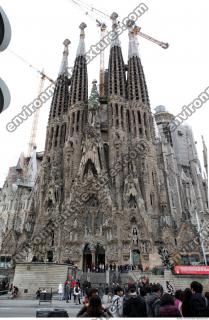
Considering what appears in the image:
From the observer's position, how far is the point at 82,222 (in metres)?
39.5

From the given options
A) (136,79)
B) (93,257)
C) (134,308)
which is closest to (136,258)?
(93,257)

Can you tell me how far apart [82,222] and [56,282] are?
15328 millimetres

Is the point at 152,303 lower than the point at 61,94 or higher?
lower

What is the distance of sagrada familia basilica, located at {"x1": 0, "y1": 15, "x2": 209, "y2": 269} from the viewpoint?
A: 37156mm

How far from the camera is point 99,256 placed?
3856 centimetres

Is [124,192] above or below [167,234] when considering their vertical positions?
above

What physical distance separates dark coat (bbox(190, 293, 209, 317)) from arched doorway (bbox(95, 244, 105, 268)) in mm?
33249

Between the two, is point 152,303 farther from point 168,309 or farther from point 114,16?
point 114,16

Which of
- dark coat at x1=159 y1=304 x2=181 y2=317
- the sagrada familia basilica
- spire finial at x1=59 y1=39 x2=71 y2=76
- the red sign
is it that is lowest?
dark coat at x1=159 y1=304 x2=181 y2=317

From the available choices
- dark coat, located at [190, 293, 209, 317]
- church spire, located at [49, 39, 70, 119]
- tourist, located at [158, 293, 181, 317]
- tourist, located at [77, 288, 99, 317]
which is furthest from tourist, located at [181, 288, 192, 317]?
church spire, located at [49, 39, 70, 119]

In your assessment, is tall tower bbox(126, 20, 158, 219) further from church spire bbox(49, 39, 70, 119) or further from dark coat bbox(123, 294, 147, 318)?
dark coat bbox(123, 294, 147, 318)

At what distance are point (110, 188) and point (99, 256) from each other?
982cm

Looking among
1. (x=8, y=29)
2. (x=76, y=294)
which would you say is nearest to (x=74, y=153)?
(x=76, y=294)

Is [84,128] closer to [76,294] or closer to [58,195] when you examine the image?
[58,195]
